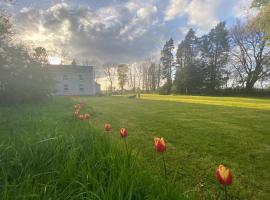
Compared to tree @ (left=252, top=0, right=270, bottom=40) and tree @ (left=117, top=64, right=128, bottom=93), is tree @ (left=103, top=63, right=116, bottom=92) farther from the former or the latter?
tree @ (left=252, top=0, right=270, bottom=40)

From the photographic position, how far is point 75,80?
2172 inches

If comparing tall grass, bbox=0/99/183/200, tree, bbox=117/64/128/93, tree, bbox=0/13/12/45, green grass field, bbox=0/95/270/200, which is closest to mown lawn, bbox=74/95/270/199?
green grass field, bbox=0/95/270/200

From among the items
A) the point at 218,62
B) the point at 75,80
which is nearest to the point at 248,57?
the point at 218,62

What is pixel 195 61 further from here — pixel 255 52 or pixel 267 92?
pixel 267 92

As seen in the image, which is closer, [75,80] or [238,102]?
[238,102]

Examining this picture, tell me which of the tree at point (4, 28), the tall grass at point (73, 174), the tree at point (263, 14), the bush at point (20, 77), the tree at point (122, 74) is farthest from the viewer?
the tree at point (122, 74)

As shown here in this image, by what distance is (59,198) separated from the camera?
194cm

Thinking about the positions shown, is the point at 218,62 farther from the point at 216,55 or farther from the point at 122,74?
the point at 122,74

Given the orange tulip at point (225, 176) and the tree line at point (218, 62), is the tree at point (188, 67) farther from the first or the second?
the orange tulip at point (225, 176)

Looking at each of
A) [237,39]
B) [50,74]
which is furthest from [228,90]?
[50,74]

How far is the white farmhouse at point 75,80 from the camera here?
5369 cm

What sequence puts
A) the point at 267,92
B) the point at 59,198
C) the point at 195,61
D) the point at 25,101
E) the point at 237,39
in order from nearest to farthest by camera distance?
the point at 59,198 → the point at 25,101 → the point at 267,92 → the point at 237,39 → the point at 195,61

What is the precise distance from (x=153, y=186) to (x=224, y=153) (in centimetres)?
300

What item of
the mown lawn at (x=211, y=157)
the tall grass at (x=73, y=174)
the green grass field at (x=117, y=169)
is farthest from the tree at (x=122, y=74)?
the tall grass at (x=73, y=174)
